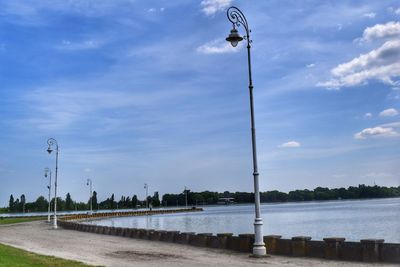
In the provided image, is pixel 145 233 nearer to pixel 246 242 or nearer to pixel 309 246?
pixel 246 242

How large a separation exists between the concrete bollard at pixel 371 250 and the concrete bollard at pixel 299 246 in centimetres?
253

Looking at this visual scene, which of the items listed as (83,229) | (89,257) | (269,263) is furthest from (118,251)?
(83,229)

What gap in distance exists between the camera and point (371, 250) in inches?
667

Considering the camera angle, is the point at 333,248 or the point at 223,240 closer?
the point at 333,248

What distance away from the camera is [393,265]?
620 inches

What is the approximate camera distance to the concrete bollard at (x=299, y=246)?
1905 cm

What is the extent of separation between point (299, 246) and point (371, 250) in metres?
3.08

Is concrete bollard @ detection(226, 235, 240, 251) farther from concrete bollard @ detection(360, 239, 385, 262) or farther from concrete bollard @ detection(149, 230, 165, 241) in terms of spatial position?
concrete bollard @ detection(149, 230, 165, 241)

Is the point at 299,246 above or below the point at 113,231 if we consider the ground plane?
above

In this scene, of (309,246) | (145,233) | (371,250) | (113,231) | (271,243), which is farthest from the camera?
(113,231)

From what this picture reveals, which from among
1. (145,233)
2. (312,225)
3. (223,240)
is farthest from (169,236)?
(312,225)

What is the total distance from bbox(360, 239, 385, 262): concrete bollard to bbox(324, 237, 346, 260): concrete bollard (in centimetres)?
91

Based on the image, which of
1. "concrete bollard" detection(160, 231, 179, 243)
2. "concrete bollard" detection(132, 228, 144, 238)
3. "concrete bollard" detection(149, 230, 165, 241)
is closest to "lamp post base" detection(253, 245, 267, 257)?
"concrete bollard" detection(160, 231, 179, 243)

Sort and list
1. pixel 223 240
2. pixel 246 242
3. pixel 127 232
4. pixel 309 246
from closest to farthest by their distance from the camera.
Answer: pixel 309 246 → pixel 246 242 → pixel 223 240 → pixel 127 232
